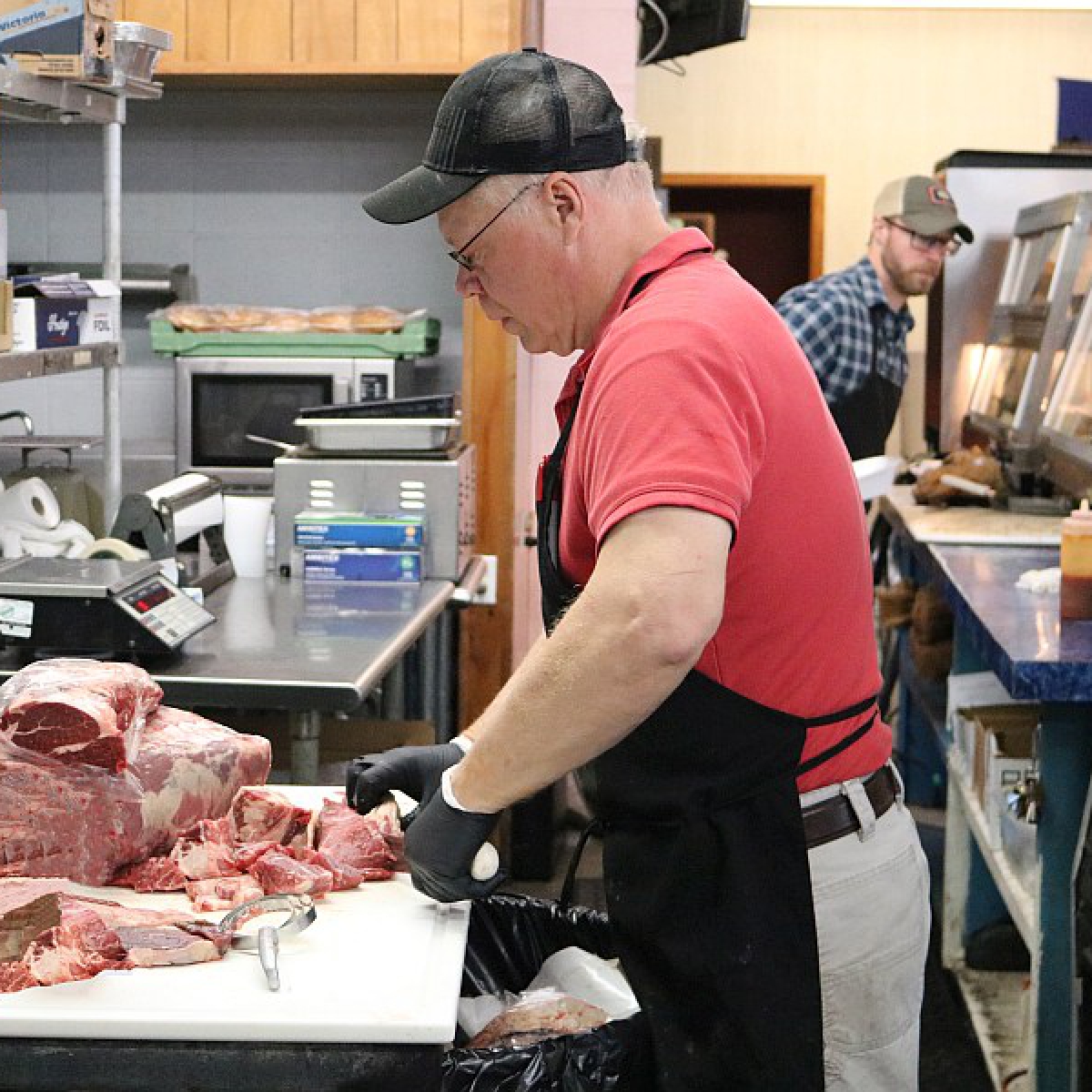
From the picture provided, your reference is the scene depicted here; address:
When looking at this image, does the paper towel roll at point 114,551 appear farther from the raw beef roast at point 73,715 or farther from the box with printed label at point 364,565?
the raw beef roast at point 73,715

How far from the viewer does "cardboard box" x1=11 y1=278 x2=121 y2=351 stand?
3754mm

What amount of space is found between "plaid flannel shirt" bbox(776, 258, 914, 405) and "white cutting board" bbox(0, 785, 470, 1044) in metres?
3.85

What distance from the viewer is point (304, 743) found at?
341cm

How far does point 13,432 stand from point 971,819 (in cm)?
377

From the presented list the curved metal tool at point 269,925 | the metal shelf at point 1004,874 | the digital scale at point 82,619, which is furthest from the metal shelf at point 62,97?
the metal shelf at point 1004,874

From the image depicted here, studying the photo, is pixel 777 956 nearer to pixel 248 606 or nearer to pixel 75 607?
pixel 75 607

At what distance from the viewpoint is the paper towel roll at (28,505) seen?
4.09 meters

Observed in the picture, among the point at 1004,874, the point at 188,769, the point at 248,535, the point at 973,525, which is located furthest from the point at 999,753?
the point at 188,769

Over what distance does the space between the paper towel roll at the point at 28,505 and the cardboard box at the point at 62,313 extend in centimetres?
36

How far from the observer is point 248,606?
405 cm

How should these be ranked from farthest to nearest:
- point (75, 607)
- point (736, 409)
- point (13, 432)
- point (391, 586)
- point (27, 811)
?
point (13, 432), point (391, 586), point (75, 607), point (27, 811), point (736, 409)

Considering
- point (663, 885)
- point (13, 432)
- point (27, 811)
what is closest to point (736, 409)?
point (663, 885)

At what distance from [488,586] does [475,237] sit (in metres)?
2.99

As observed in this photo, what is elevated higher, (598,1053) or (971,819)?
(598,1053)
